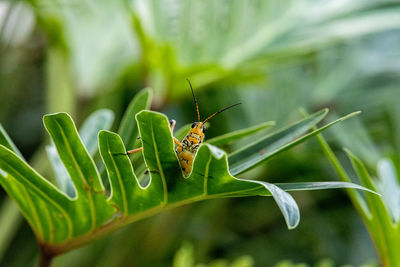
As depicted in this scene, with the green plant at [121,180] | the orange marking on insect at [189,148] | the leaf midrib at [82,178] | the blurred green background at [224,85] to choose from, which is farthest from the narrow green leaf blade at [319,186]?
the blurred green background at [224,85]

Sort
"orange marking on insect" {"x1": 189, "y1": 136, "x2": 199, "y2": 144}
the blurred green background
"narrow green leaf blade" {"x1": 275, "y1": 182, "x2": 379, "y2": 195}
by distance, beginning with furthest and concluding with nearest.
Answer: the blurred green background, "orange marking on insect" {"x1": 189, "y1": 136, "x2": 199, "y2": 144}, "narrow green leaf blade" {"x1": 275, "y1": 182, "x2": 379, "y2": 195}

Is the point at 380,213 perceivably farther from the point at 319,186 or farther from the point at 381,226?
the point at 319,186

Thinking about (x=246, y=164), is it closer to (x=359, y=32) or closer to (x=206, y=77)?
(x=206, y=77)

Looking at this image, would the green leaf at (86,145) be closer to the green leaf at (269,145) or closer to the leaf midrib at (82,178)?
the leaf midrib at (82,178)

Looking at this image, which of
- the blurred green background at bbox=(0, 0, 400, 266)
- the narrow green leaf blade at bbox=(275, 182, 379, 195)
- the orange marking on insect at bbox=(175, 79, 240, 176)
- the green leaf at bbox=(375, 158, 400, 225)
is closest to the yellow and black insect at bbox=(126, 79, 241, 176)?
the orange marking on insect at bbox=(175, 79, 240, 176)

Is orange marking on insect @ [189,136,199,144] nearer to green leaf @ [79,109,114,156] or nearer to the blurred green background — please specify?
green leaf @ [79,109,114,156]
